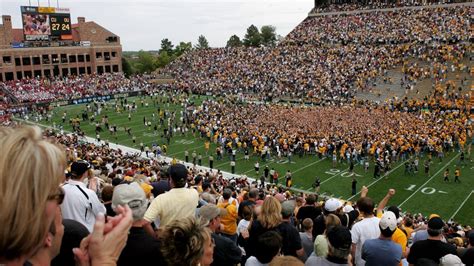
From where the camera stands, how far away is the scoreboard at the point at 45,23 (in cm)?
5648

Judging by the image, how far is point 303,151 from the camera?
2620 centimetres

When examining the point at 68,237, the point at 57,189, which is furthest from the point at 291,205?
the point at 57,189

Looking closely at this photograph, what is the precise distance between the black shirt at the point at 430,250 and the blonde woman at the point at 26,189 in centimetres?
446

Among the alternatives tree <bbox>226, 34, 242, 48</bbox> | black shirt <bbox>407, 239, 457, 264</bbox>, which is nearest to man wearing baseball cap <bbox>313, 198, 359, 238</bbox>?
black shirt <bbox>407, 239, 457, 264</bbox>

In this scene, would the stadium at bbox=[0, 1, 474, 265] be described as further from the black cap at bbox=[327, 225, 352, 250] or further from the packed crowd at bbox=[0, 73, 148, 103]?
the packed crowd at bbox=[0, 73, 148, 103]

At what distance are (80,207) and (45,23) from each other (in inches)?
2447

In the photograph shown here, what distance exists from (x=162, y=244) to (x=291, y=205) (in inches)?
109

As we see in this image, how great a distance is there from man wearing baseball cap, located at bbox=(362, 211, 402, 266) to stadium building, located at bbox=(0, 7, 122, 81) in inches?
2409

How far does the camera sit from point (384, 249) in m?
4.58

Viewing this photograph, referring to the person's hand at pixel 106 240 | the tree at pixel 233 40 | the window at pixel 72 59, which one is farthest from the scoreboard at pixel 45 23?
the person's hand at pixel 106 240

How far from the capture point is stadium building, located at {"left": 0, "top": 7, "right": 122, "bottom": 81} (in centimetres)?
5766

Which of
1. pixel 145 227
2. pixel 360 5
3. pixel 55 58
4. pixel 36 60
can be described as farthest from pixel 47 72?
pixel 145 227

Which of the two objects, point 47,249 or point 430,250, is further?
point 430,250

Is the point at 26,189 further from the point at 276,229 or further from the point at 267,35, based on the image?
the point at 267,35
